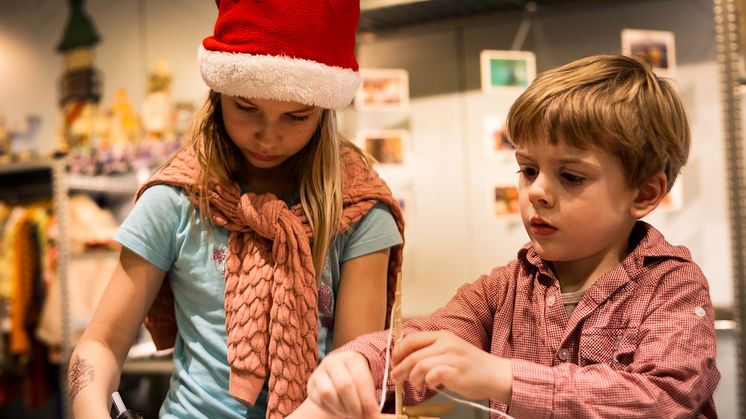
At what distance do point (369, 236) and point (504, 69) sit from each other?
1.10 meters

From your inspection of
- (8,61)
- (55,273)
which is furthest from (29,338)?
(8,61)

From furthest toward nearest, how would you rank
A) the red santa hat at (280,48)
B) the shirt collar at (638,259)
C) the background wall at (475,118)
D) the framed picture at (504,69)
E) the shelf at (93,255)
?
the shelf at (93,255) → the background wall at (475,118) → the framed picture at (504,69) → the red santa hat at (280,48) → the shirt collar at (638,259)

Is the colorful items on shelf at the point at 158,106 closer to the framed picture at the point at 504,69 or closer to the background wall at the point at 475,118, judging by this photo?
the background wall at the point at 475,118

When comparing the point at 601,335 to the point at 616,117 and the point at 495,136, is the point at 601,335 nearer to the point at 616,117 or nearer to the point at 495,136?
the point at 616,117

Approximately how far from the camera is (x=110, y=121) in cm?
→ 295

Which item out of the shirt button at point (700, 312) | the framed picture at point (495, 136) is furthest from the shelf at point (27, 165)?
the shirt button at point (700, 312)

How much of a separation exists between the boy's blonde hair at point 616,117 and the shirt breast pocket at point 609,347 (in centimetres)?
16

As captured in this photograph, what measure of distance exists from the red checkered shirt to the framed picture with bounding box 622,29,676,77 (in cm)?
134

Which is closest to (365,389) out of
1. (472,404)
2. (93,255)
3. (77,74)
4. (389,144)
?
(472,404)

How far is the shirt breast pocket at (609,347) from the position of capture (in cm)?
72

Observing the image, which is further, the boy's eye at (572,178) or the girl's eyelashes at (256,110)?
the girl's eyelashes at (256,110)

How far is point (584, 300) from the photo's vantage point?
0.78m

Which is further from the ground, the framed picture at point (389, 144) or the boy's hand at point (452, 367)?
the framed picture at point (389, 144)

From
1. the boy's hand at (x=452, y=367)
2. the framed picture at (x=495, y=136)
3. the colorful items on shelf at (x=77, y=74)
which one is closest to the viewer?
the boy's hand at (x=452, y=367)
